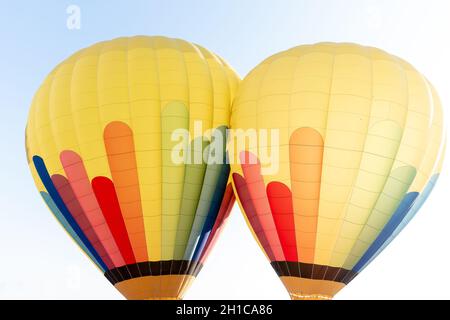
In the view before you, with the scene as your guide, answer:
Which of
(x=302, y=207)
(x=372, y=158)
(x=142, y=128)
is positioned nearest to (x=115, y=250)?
(x=142, y=128)

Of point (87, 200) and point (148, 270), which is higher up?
point (87, 200)

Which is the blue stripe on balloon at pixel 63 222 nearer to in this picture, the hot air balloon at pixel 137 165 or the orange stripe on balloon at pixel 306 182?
the hot air balloon at pixel 137 165

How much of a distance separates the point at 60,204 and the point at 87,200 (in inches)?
26.7

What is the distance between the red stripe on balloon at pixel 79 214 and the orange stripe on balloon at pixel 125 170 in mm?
651

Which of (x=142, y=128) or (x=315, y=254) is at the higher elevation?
(x=142, y=128)

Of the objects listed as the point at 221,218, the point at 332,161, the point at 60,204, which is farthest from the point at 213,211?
the point at 60,204

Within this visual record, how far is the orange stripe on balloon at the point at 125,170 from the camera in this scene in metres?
17.7

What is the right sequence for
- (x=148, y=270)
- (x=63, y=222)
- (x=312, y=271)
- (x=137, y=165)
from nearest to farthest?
1. (x=312, y=271)
2. (x=137, y=165)
3. (x=148, y=270)
4. (x=63, y=222)

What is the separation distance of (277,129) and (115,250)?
11.4 feet

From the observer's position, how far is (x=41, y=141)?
18.4 meters

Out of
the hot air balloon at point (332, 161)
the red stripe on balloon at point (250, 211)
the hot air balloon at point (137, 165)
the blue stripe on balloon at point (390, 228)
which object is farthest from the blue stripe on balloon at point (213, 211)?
the blue stripe on balloon at point (390, 228)

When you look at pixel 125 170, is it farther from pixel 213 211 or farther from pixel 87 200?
pixel 213 211

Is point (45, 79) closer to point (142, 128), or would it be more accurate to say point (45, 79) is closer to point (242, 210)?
point (142, 128)

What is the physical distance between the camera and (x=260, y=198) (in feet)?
57.5
